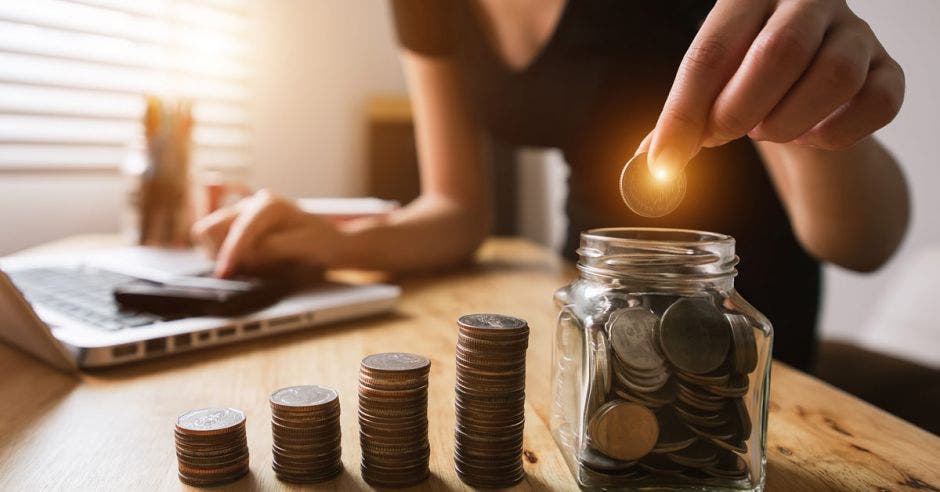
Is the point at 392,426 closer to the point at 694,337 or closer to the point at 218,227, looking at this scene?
the point at 694,337

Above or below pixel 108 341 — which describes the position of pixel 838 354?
below

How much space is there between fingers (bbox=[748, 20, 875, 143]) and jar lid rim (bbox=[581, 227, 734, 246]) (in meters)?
0.08

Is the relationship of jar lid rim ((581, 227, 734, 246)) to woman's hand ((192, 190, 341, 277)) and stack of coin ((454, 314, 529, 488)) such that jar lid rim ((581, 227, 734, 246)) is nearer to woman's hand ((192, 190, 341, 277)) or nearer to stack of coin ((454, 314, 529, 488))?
stack of coin ((454, 314, 529, 488))

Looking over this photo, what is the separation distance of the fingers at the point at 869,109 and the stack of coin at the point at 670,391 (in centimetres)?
14

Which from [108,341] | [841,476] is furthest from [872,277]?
[108,341]

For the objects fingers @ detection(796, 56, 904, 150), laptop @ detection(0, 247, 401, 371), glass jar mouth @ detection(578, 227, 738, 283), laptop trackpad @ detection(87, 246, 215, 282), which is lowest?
laptop trackpad @ detection(87, 246, 215, 282)

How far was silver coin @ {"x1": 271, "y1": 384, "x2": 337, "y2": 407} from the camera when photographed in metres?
0.42

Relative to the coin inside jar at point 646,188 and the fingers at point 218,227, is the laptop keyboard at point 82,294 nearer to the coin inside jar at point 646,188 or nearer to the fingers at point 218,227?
the fingers at point 218,227

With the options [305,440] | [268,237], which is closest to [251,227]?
[268,237]

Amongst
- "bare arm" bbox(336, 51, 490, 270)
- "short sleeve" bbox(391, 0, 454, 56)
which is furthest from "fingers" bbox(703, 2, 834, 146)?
"short sleeve" bbox(391, 0, 454, 56)

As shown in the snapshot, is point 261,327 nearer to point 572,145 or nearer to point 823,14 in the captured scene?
point 823,14

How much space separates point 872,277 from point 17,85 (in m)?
2.19

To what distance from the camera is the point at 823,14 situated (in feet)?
1.27

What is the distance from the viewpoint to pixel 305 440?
414mm
